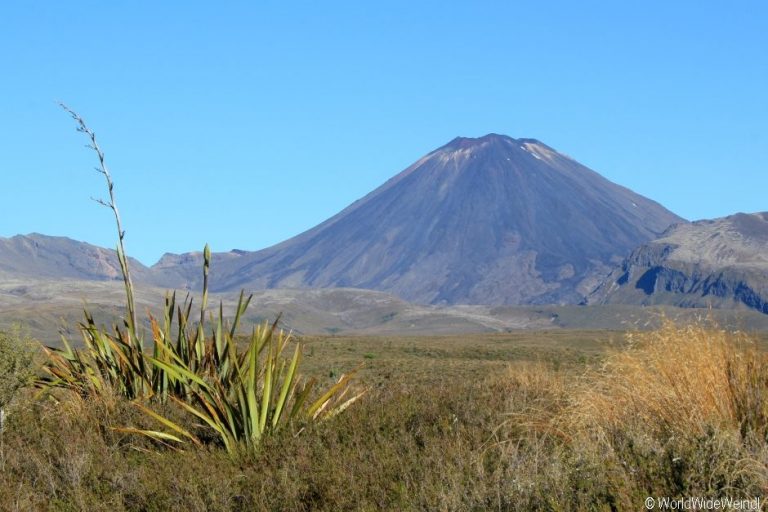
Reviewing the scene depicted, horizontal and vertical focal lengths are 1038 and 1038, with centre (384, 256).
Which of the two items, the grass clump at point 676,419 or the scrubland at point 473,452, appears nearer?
the grass clump at point 676,419

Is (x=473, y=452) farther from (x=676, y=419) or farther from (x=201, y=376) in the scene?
(x=201, y=376)

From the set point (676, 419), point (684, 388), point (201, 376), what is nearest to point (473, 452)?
point (676, 419)

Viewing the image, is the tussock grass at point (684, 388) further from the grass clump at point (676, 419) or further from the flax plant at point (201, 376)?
the flax plant at point (201, 376)

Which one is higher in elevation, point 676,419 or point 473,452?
point 676,419

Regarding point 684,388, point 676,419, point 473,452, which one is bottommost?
point 473,452

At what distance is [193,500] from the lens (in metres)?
6.41

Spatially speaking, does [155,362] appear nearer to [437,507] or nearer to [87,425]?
[87,425]

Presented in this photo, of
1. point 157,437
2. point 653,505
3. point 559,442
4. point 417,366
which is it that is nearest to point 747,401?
point 559,442

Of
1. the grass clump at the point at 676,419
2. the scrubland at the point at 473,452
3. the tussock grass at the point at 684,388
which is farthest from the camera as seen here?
the tussock grass at the point at 684,388

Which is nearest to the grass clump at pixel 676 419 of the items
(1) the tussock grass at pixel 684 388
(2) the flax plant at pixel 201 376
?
(1) the tussock grass at pixel 684 388

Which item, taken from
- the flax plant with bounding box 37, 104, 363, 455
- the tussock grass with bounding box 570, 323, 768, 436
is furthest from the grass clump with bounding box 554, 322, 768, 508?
the flax plant with bounding box 37, 104, 363, 455

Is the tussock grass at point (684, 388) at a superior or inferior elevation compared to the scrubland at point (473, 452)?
superior

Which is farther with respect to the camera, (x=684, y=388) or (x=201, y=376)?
(x=201, y=376)

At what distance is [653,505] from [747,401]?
1.82 meters
